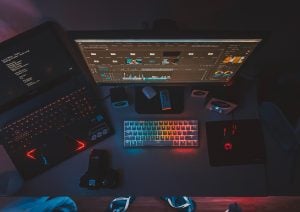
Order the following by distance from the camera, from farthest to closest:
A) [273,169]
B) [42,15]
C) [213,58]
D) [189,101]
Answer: [189,101] < [273,169] < [42,15] < [213,58]

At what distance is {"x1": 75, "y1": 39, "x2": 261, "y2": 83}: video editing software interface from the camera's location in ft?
3.17

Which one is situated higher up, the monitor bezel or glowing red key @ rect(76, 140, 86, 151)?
the monitor bezel

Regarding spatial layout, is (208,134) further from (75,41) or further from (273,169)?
(75,41)

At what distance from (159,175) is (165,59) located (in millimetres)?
493

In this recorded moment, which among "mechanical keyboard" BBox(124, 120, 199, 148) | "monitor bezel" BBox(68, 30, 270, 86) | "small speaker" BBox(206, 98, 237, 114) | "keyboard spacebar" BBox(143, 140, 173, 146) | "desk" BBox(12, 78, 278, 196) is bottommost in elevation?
"desk" BBox(12, 78, 278, 196)

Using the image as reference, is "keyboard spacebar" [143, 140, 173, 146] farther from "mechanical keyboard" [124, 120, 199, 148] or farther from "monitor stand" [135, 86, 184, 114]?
"monitor stand" [135, 86, 184, 114]

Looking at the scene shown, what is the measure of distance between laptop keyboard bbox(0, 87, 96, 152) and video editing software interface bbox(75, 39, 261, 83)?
0.52ft

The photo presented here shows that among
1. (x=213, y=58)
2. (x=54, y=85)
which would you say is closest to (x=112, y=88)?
(x=54, y=85)

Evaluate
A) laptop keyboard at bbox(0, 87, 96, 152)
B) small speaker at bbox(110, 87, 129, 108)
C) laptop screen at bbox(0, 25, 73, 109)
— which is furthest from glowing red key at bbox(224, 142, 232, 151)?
laptop screen at bbox(0, 25, 73, 109)

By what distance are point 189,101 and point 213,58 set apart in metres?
0.36

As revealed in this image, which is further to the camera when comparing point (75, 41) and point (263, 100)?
point (263, 100)

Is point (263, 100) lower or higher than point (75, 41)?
lower

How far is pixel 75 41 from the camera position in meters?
0.95

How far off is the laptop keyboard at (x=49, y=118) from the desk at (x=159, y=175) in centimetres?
15
